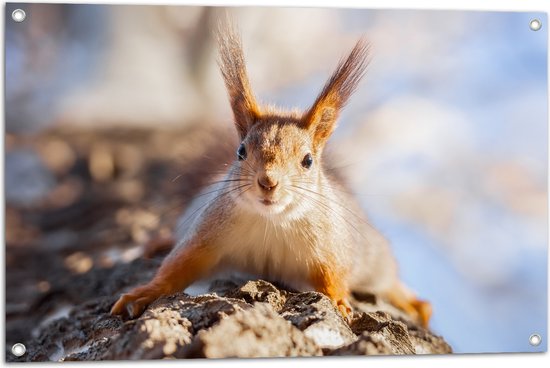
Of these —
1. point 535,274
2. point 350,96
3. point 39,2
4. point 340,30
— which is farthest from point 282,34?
point 535,274

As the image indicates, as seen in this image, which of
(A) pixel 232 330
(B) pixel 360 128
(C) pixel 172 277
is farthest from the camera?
(B) pixel 360 128

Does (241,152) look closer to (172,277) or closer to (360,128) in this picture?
(172,277)

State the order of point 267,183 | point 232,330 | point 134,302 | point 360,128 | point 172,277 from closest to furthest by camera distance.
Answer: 1. point 232,330
2. point 267,183
3. point 134,302
4. point 172,277
5. point 360,128

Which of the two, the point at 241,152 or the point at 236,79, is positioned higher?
the point at 236,79

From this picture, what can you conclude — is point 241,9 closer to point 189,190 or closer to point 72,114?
point 189,190

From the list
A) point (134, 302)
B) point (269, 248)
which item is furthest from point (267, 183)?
point (134, 302)

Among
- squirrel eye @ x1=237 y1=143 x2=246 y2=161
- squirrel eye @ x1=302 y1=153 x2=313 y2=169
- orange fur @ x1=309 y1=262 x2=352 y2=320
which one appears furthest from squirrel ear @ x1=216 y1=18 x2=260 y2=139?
orange fur @ x1=309 y1=262 x2=352 y2=320

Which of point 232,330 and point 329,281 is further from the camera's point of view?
point 329,281
